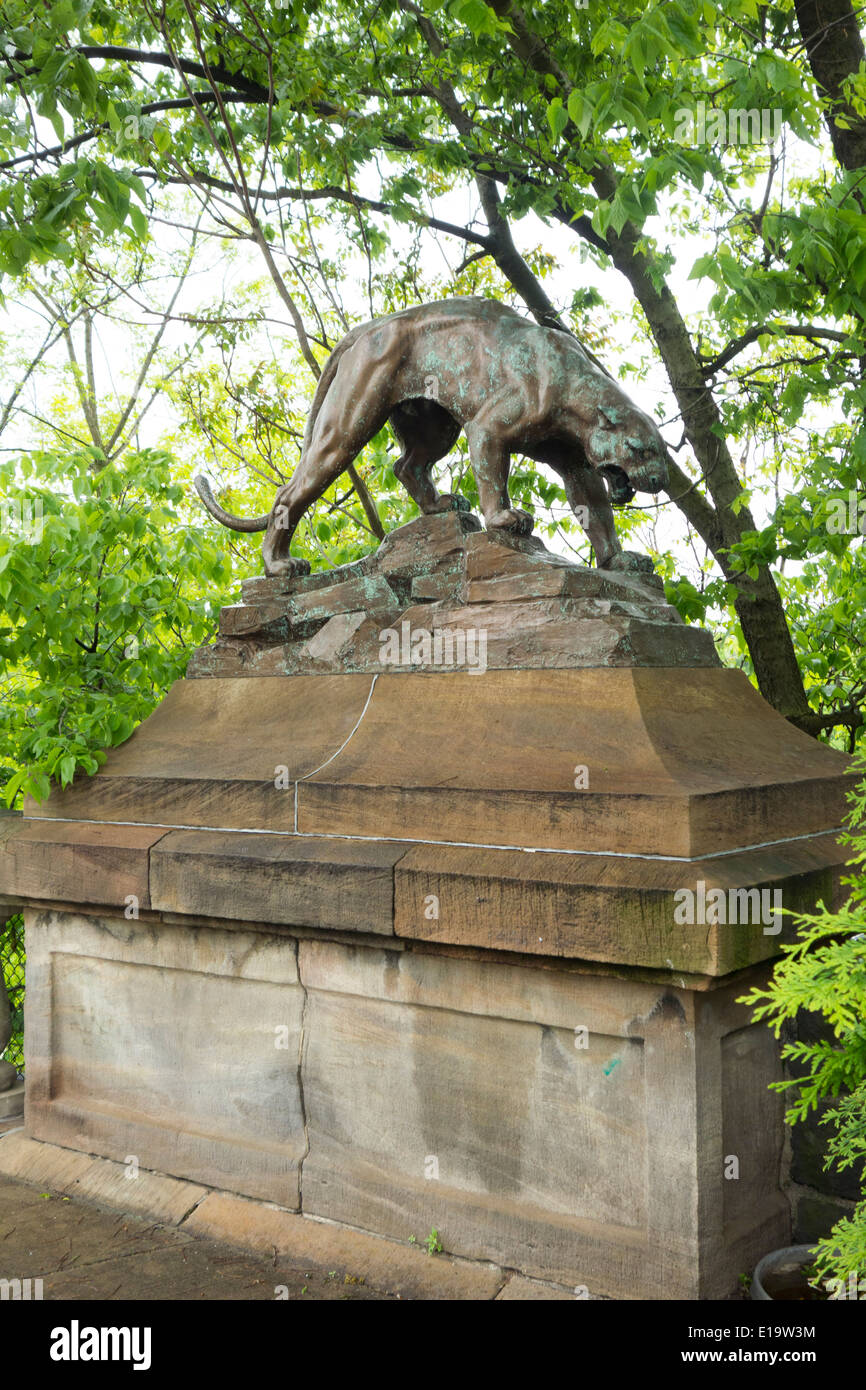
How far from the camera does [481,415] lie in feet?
12.3

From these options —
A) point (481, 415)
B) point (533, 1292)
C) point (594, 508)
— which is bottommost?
point (533, 1292)

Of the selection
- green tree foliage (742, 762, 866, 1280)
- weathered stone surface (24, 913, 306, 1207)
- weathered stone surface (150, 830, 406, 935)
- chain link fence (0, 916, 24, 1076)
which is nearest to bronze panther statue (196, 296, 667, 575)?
weathered stone surface (150, 830, 406, 935)

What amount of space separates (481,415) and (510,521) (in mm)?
399

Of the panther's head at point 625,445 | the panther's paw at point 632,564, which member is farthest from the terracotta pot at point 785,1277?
the panther's head at point 625,445

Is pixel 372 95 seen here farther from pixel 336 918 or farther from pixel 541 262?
pixel 336 918

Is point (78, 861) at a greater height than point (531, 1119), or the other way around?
point (78, 861)

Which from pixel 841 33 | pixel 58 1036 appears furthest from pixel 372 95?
pixel 58 1036

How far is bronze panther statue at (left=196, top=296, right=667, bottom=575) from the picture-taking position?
362 centimetres

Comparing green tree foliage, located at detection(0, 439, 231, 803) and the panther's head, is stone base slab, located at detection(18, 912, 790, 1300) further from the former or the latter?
the panther's head

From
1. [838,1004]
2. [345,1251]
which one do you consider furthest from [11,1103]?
[838,1004]

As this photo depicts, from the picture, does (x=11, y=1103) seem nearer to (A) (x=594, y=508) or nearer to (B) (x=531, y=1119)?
(B) (x=531, y=1119)

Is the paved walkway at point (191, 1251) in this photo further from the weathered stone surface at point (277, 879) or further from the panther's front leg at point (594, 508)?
the panther's front leg at point (594, 508)
